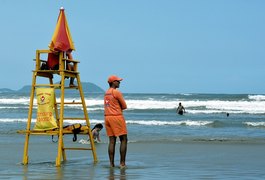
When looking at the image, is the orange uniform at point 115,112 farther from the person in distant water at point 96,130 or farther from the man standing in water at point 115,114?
the person in distant water at point 96,130

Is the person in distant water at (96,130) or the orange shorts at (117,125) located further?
the person in distant water at (96,130)

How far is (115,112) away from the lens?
1033 cm

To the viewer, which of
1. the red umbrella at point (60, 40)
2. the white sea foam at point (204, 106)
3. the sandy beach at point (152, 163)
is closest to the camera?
the sandy beach at point (152, 163)

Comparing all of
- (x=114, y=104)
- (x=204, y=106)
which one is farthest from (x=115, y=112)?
(x=204, y=106)

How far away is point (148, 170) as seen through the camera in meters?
10.1

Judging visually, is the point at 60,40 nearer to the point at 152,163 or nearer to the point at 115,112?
the point at 115,112

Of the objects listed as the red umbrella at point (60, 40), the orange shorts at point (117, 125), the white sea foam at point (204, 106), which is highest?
the red umbrella at point (60, 40)

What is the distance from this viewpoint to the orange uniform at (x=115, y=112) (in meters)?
10.3

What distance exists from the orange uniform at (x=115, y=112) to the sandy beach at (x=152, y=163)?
71 centimetres

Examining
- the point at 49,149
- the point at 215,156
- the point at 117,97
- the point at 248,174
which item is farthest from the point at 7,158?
the point at 248,174

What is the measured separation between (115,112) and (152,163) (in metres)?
1.76

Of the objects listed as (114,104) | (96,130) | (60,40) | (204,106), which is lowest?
(96,130)

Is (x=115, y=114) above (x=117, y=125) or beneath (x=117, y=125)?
above

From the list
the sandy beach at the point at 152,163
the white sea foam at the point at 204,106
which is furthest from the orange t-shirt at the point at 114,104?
the white sea foam at the point at 204,106
